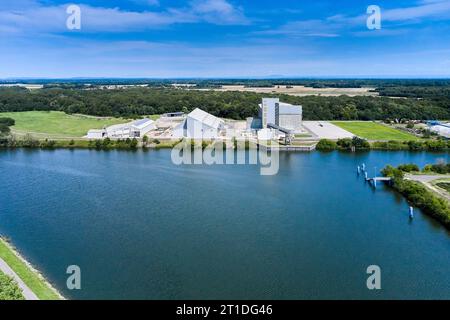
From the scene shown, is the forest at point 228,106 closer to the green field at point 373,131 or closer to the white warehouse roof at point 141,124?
the green field at point 373,131

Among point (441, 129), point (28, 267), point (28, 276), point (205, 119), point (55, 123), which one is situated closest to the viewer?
point (28, 276)

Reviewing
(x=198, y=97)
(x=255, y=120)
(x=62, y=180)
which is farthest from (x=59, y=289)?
(x=198, y=97)

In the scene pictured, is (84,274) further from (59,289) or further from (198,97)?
(198,97)

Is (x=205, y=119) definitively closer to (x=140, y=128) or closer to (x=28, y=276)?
(x=140, y=128)

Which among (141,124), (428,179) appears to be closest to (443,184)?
(428,179)

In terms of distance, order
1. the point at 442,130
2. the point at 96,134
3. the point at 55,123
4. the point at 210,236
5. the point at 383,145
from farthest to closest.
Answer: the point at 55,123 < the point at 442,130 < the point at 96,134 < the point at 383,145 < the point at 210,236

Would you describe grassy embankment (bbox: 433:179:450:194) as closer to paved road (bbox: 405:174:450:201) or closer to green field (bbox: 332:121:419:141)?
paved road (bbox: 405:174:450:201)

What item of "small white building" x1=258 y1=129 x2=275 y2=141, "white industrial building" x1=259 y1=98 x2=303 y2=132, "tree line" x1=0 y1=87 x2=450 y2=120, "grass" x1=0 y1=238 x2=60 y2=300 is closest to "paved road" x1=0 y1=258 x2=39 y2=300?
"grass" x1=0 y1=238 x2=60 y2=300

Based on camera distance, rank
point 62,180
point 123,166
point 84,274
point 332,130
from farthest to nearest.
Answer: point 332,130 < point 123,166 < point 62,180 < point 84,274
